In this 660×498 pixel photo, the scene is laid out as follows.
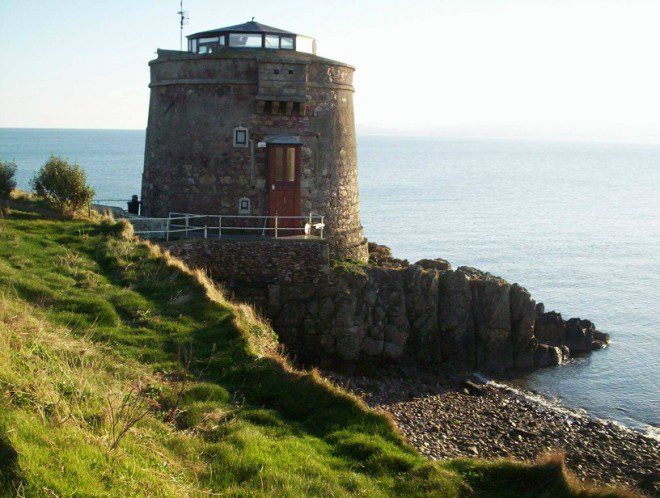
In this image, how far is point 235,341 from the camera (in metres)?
14.9

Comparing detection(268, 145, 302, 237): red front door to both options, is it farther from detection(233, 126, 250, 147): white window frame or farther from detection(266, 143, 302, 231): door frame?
detection(233, 126, 250, 147): white window frame

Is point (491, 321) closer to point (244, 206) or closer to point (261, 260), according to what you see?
point (261, 260)

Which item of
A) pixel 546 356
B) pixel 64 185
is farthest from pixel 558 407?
pixel 64 185

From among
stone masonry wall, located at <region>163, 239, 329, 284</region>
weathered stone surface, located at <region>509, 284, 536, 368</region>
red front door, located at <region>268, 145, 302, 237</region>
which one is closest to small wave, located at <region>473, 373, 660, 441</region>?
weathered stone surface, located at <region>509, 284, 536, 368</region>

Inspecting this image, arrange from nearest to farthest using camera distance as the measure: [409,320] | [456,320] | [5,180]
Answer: [5,180], [409,320], [456,320]

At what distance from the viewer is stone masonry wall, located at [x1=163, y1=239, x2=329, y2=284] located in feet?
75.8

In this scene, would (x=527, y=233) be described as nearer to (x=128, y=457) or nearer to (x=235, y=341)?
(x=235, y=341)

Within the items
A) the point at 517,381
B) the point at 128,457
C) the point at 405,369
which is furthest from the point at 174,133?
the point at 128,457

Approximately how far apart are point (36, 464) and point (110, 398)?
2.32 metres

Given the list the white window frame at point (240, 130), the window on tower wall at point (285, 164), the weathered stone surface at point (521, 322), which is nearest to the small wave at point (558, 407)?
the weathered stone surface at point (521, 322)

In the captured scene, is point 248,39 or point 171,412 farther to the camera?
point 248,39

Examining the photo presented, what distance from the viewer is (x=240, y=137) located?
2478 cm

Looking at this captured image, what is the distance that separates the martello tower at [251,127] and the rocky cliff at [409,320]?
2822 mm

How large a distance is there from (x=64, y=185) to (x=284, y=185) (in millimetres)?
6976
